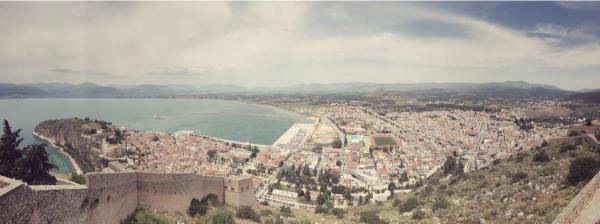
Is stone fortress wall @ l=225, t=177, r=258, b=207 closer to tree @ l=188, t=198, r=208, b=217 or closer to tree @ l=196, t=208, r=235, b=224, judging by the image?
tree @ l=188, t=198, r=208, b=217

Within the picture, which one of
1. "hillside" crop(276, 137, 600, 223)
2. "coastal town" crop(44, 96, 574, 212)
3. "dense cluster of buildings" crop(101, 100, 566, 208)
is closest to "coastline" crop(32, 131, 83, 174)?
"coastal town" crop(44, 96, 574, 212)

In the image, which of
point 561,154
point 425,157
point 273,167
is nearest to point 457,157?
point 425,157

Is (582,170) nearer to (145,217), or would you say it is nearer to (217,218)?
(217,218)

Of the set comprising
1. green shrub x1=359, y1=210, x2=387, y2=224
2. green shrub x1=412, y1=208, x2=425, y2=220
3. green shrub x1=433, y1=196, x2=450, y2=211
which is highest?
green shrub x1=433, y1=196, x2=450, y2=211

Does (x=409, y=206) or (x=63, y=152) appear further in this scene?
(x=63, y=152)

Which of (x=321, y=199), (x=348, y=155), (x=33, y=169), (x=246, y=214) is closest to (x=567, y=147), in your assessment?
(x=321, y=199)
